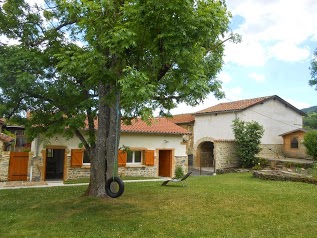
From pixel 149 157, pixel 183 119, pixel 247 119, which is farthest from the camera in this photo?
pixel 183 119

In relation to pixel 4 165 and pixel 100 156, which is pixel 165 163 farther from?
pixel 100 156

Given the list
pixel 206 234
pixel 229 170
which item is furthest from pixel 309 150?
pixel 206 234

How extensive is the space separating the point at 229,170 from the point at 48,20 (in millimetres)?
15587

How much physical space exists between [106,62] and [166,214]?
176 inches

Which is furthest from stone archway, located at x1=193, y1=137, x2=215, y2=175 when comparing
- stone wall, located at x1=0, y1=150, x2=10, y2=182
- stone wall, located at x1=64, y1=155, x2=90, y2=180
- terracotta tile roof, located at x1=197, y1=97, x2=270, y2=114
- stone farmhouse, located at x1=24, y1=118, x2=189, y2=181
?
stone wall, located at x1=0, y1=150, x2=10, y2=182

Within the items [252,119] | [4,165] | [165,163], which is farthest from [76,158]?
[252,119]

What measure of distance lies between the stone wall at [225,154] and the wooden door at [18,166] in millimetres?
13465

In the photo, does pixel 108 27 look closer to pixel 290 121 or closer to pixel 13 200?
pixel 13 200

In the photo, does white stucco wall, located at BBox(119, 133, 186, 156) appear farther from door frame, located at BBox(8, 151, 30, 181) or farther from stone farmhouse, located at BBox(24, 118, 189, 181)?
door frame, located at BBox(8, 151, 30, 181)

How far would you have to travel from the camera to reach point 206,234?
5930 millimetres

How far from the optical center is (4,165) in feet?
49.5

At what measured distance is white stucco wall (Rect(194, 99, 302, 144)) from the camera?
24484 mm

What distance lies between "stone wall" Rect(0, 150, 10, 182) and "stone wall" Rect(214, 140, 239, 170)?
14.4 metres

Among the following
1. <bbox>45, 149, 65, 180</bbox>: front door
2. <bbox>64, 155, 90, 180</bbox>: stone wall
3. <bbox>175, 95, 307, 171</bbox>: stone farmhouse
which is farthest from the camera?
<bbox>175, 95, 307, 171</bbox>: stone farmhouse
